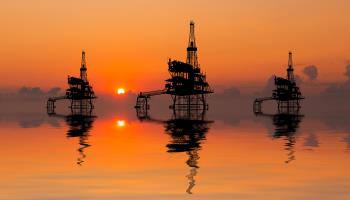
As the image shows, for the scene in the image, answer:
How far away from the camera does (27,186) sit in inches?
869

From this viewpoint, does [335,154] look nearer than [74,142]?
Yes

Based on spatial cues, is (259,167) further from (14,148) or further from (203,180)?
(14,148)

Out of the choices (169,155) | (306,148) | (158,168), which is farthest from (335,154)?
(158,168)

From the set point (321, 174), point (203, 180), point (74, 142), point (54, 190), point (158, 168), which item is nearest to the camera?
point (54, 190)

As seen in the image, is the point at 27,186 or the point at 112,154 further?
the point at 112,154

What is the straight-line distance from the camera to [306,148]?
1551 inches

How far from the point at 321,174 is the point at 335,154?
1019 cm

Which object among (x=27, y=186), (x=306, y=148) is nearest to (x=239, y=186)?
(x=27, y=186)

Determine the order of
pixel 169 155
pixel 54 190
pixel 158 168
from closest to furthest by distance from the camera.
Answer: pixel 54 190 → pixel 158 168 → pixel 169 155

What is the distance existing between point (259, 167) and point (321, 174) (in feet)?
12.7

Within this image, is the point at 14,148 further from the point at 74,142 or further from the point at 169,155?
the point at 169,155

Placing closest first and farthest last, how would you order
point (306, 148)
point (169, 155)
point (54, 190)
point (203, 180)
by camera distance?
1. point (54, 190)
2. point (203, 180)
3. point (169, 155)
4. point (306, 148)

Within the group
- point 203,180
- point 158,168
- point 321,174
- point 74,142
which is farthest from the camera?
point 74,142

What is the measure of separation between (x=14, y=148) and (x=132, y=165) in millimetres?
15951
